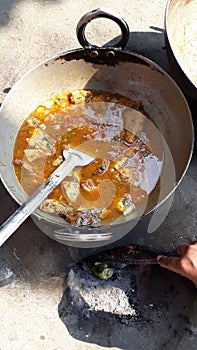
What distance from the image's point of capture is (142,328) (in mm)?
1751

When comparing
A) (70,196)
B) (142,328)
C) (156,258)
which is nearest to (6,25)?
(70,196)

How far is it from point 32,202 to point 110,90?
800mm

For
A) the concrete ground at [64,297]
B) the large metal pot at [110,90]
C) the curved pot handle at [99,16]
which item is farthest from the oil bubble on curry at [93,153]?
the curved pot handle at [99,16]

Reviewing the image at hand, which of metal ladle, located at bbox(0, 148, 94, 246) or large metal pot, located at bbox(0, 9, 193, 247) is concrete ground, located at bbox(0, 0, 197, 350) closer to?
large metal pot, located at bbox(0, 9, 193, 247)

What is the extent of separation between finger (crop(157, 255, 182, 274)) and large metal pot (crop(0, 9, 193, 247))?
0.56 feet

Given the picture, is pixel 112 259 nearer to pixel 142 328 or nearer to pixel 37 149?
pixel 142 328

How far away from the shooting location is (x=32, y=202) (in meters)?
1.50

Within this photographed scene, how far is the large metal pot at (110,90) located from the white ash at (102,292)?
0.13 meters

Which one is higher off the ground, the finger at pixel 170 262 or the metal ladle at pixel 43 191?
the metal ladle at pixel 43 191

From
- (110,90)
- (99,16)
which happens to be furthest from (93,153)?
(99,16)

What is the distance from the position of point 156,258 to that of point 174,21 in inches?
41.4

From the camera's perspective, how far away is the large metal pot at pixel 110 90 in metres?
1.82

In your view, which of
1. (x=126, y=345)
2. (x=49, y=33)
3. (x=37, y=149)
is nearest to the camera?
(x=126, y=345)

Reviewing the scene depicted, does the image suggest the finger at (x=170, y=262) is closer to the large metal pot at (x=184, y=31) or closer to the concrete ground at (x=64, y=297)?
the concrete ground at (x=64, y=297)
